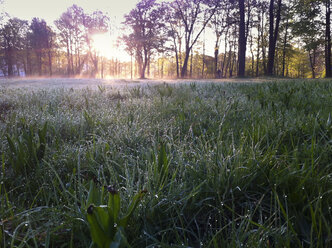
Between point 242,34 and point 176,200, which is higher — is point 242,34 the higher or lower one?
the higher one

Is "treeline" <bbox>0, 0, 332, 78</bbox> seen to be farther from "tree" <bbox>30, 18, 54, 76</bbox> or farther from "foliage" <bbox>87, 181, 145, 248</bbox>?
"foliage" <bbox>87, 181, 145, 248</bbox>

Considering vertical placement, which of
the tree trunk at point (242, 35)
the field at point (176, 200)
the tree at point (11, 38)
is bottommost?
the field at point (176, 200)

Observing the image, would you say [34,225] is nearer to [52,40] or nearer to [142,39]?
[142,39]

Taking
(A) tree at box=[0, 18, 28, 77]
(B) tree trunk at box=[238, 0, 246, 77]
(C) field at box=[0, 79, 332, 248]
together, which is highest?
(A) tree at box=[0, 18, 28, 77]

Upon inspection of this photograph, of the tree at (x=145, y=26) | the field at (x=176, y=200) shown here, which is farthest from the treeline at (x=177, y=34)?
the field at (x=176, y=200)

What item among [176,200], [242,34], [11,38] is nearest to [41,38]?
[11,38]

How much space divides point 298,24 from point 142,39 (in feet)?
75.0

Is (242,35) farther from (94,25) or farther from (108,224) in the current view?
(94,25)

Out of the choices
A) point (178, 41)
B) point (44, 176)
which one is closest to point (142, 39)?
point (178, 41)

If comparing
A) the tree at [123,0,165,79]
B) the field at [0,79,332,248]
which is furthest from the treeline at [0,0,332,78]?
the field at [0,79,332,248]

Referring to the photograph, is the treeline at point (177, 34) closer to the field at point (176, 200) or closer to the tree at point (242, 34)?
the tree at point (242, 34)

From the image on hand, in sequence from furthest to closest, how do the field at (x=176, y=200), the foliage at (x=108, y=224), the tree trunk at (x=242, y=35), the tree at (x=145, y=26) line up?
1. the tree at (x=145, y=26)
2. the tree trunk at (x=242, y=35)
3. the field at (x=176, y=200)
4. the foliage at (x=108, y=224)

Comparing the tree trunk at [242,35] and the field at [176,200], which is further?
the tree trunk at [242,35]

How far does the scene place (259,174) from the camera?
1072 millimetres
